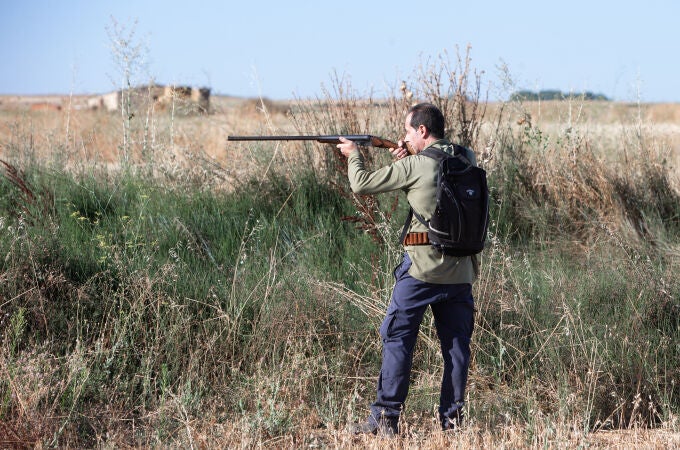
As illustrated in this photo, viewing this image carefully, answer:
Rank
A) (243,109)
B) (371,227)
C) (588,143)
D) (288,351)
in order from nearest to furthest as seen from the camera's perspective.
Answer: (288,351), (371,227), (588,143), (243,109)

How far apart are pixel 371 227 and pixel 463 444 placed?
2744 millimetres

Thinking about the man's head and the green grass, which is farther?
the green grass

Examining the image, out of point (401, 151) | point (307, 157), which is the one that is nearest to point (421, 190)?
point (401, 151)

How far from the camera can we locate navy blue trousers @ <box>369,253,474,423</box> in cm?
463

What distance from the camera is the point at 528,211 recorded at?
8391 millimetres

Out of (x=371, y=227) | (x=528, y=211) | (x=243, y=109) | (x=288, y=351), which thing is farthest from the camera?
(x=243, y=109)

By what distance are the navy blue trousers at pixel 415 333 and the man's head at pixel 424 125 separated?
656 mm

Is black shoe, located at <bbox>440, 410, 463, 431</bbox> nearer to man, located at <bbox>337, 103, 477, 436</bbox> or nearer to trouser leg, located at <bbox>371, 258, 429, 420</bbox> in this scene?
man, located at <bbox>337, 103, 477, 436</bbox>

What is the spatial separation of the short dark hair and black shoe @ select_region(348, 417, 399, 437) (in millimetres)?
1634

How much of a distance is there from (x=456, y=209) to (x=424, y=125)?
0.52 m

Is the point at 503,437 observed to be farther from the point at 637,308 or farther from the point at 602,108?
the point at 602,108

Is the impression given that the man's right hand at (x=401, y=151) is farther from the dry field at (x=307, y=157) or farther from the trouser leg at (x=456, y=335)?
the dry field at (x=307, y=157)

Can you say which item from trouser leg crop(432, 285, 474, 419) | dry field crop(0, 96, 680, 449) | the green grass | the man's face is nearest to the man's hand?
the man's face

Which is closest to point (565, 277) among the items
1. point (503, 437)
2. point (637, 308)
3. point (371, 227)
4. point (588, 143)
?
point (637, 308)
